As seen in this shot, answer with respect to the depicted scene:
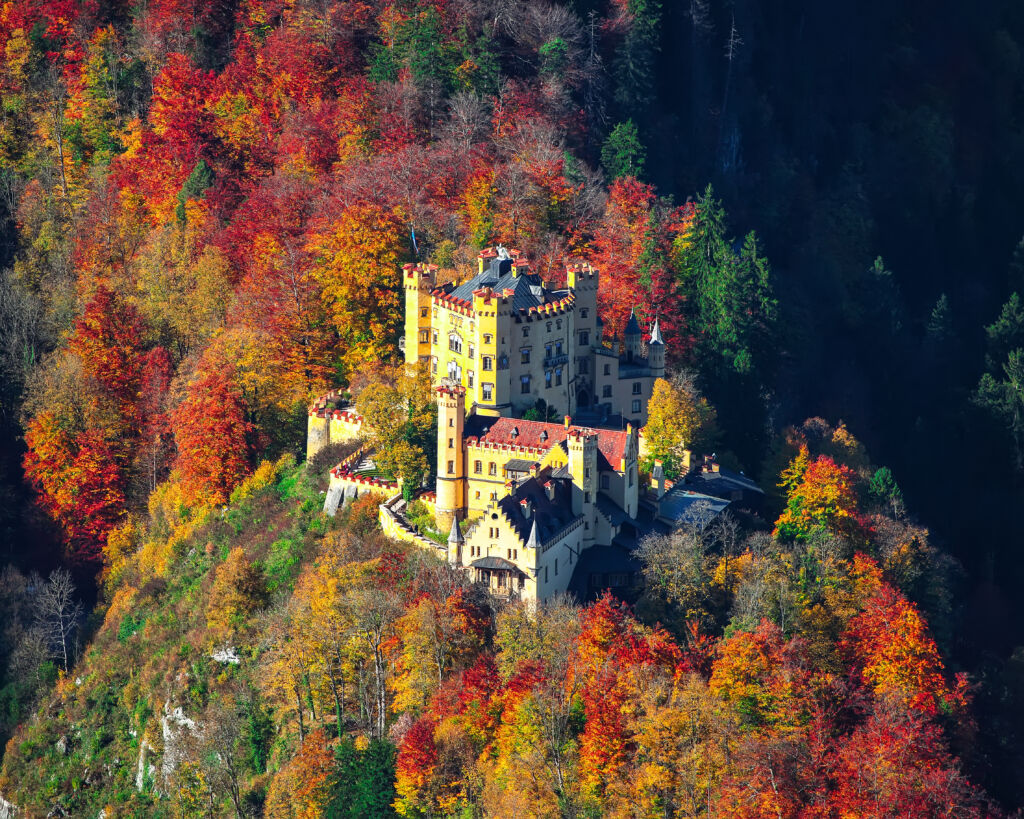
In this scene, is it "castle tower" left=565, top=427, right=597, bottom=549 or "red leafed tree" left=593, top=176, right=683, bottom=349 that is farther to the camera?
"red leafed tree" left=593, top=176, right=683, bottom=349

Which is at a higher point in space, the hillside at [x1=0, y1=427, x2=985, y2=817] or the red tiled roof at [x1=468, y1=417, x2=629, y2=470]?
the red tiled roof at [x1=468, y1=417, x2=629, y2=470]

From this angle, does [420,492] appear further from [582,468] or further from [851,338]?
[851,338]

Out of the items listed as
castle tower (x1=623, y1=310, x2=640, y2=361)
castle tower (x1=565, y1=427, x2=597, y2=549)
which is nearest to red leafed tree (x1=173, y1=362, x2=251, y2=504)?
castle tower (x1=623, y1=310, x2=640, y2=361)

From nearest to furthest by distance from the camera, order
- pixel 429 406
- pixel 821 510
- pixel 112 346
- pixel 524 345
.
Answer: pixel 429 406 → pixel 821 510 → pixel 524 345 → pixel 112 346

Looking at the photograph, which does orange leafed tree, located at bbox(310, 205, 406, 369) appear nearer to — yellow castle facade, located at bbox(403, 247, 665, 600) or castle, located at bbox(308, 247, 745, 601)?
castle, located at bbox(308, 247, 745, 601)

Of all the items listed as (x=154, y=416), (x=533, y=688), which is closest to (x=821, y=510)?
(x=533, y=688)

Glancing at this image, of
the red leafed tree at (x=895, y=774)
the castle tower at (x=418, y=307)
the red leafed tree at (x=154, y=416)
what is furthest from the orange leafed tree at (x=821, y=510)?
the red leafed tree at (x=154, y=416)

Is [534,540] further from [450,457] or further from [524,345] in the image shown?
[524,345]
